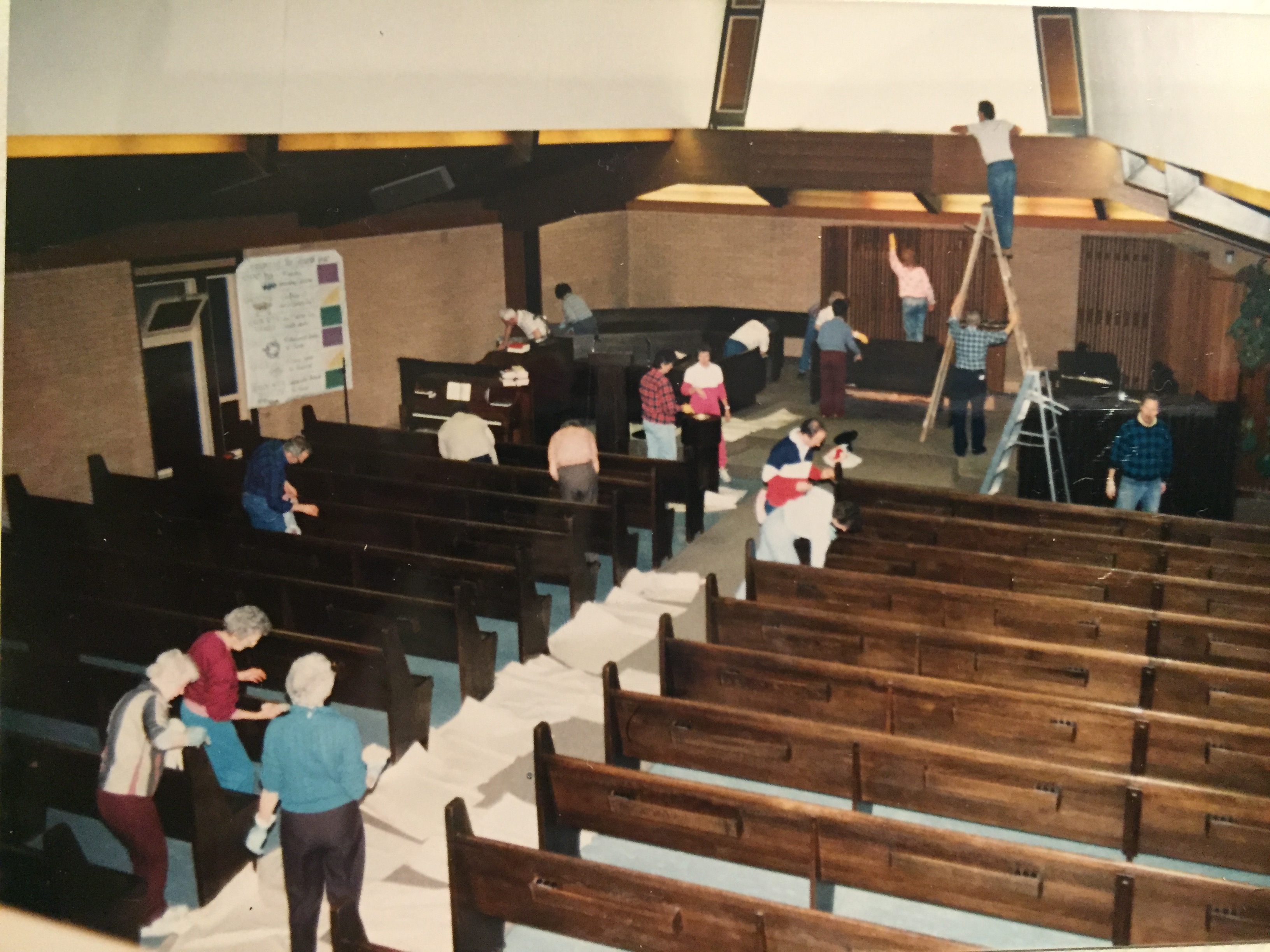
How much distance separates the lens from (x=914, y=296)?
1400cm

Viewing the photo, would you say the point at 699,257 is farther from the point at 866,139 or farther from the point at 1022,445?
the point at 1022,445

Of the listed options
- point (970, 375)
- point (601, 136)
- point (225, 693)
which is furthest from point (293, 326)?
point (970, 375)

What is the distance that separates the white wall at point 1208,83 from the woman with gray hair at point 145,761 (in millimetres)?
5212

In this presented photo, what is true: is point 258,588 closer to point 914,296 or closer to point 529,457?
point 529,457

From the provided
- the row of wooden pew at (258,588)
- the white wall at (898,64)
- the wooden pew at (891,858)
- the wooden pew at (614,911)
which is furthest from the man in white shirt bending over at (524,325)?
the wooden pew at (614,911)

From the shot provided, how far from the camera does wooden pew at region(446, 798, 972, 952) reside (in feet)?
12.4

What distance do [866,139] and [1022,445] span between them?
288cm

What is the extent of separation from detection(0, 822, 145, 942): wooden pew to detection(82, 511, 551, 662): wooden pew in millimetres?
2350

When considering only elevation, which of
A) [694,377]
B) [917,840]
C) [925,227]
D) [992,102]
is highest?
[992,102]

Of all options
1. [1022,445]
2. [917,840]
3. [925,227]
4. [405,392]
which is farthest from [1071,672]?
[925,227]

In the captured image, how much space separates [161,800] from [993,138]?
7433 millimetres

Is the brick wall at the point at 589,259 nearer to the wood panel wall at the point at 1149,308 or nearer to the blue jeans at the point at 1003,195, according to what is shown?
the blue jeans at the point at 1003,195

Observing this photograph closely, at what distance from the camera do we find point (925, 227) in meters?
14.2

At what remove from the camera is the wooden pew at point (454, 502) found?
7.77 metres
